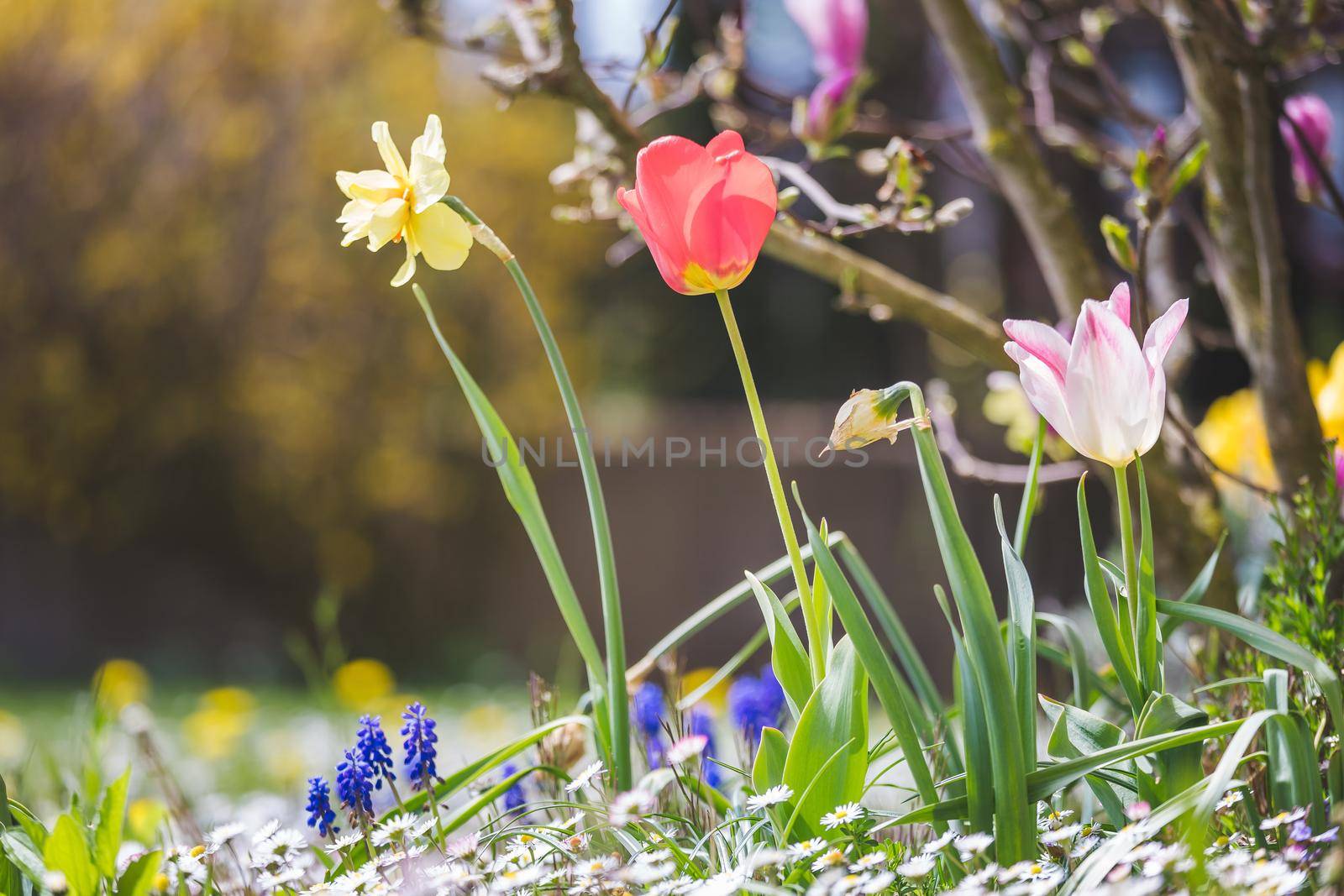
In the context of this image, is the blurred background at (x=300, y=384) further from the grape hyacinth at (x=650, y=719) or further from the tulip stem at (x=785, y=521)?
the tulip stem at (x=785, y=521)

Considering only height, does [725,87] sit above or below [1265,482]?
above

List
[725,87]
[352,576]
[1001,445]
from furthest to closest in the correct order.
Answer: [352,576], [1001,445], [725,87]

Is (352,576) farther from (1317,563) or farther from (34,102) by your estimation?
(1317,563)

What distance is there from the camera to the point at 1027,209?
125 cm

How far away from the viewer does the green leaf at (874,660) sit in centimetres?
68

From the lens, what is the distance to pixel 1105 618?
705mm

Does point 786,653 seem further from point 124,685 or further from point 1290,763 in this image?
point 124,685

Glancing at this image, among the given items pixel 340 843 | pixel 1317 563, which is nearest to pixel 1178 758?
pixel 1317 563

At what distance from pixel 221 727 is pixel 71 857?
210cm

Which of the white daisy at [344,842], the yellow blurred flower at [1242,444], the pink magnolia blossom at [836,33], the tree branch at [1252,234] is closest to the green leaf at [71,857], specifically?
the white daisy at [344,842]

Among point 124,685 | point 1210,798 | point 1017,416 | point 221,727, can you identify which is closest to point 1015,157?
point 1017,416

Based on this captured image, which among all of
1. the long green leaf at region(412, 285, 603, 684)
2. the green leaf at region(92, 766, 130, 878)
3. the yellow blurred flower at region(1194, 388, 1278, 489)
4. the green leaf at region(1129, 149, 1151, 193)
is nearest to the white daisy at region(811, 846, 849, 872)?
the long green leaf at region(412, 285, 603, 684)

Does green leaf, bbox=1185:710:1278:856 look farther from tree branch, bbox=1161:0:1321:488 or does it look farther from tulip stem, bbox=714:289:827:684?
tree branch, bbox=1161:0:1321:488

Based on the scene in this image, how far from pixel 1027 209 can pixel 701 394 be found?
613 centimetres
